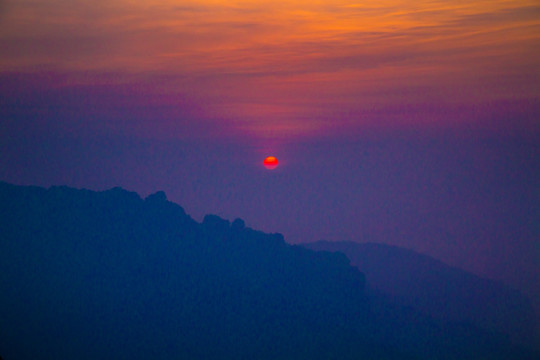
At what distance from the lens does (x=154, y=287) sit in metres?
14.6

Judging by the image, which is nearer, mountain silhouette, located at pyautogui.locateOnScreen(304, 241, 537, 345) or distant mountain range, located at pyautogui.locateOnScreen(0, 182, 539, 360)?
distant mountain range, located at pyautogui.locateOnScreen(0, 182, 539, 360)

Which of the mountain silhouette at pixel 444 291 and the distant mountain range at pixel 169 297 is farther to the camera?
the mountain silhouette at pixel 444 291

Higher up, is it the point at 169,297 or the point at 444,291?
the point at 444,291

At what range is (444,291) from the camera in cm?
1748

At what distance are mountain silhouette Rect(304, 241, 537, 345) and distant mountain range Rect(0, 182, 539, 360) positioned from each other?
0.95 feet

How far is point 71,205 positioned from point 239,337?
277 inches

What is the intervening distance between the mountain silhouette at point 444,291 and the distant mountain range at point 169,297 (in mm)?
289

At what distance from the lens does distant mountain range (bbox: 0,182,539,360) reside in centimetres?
1263

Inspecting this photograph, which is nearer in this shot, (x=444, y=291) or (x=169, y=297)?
(x=169, y=297)

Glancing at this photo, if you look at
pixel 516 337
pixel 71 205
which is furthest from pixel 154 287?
pixel 516 337

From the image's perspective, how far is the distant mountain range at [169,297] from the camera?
41.4ft

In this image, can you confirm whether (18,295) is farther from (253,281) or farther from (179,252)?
(253,281)

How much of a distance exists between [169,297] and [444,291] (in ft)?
35.0

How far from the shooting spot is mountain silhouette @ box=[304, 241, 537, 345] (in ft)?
44.2
